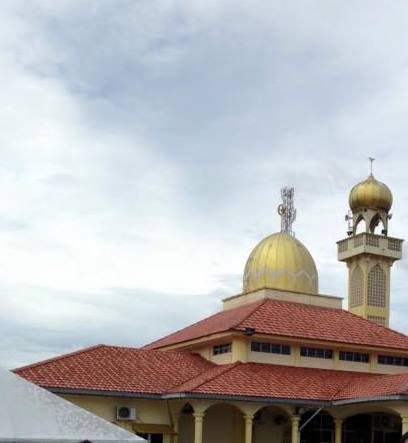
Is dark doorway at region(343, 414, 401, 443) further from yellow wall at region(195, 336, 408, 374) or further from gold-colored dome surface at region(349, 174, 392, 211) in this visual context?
gold-colored dome surface at region(349, 174, 392, 211)

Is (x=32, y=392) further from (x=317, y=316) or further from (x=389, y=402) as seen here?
(x=317, y=316)

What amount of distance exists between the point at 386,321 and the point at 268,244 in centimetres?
1703

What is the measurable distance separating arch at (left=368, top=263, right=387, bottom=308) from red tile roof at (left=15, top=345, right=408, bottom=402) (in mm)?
20031

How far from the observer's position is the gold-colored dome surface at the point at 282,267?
115 ft

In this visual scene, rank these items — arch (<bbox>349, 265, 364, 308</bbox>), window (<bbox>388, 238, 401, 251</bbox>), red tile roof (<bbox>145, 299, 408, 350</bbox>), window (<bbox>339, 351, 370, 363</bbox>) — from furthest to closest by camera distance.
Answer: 1. window (<bbox>388, 238, 401, 251</bbox>)
2. arch (<bbox>349, 265, 364, 308</bbox>)
3. window (<bbox>339, 351, 370, 363</bbox>)
4. red tile roof (<bbox>145, 299, 408, 350</bbox>)

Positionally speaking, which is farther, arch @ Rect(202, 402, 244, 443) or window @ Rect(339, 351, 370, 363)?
window @ Rect(339, 351, 370, 363)

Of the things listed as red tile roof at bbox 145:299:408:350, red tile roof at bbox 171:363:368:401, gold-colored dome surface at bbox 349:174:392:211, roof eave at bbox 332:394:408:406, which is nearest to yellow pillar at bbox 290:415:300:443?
red tile roof at bbox 171:363:368:401

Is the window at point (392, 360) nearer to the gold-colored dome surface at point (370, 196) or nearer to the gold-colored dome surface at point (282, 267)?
the gold-colored dome surface at point (282, 267)

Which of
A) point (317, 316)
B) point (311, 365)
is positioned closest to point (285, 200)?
point (317, 316)

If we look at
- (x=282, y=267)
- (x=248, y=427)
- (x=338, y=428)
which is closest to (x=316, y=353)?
(x=338, y=428)

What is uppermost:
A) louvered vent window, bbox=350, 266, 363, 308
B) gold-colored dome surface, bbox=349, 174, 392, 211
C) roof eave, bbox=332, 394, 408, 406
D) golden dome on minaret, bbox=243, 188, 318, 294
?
gold-colored dome surface, bbox=349, 174, 392, 211

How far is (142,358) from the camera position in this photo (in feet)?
99.5

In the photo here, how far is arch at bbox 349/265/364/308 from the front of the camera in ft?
168

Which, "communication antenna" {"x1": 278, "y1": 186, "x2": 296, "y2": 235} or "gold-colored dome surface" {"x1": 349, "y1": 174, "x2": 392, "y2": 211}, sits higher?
"gold-colored dome surface" {"x1": 349, "y1": 174, "x2": 392, "y2": 211}
